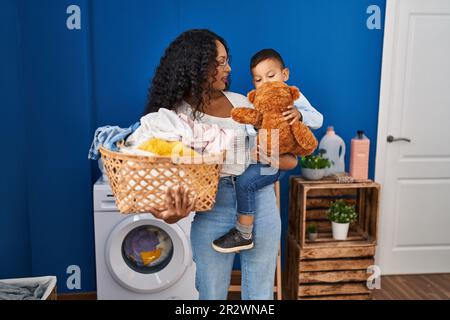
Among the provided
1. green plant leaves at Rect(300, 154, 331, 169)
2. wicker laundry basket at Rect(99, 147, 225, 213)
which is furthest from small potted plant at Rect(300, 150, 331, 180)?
wicker laundry basket at Rect(99, 147, 225, 213)

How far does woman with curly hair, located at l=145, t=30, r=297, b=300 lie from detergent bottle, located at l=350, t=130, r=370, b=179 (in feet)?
5.12

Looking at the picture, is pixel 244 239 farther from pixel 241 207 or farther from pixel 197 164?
pixel 197 164

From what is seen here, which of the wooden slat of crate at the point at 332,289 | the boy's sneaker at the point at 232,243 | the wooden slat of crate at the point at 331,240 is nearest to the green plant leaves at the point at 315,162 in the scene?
the wooden slat of crate at the point at 331,240

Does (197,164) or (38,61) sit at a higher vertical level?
(38,61)

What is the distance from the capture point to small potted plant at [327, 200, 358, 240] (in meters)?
2.93

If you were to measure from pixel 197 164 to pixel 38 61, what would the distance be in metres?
1.97

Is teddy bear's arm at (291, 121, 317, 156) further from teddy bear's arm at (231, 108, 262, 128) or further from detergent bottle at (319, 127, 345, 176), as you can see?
detergent bottle at (319, 127, 345, 176)

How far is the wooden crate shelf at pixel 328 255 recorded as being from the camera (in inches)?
112

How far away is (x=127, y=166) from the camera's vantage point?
48.9 inches

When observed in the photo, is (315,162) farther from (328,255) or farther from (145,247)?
(145,247)

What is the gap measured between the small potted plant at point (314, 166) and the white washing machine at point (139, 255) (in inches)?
32.2

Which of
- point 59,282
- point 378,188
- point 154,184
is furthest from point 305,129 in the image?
point 59,282

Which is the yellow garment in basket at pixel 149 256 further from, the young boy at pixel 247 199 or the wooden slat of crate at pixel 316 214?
the young boy at pixel 247 199
